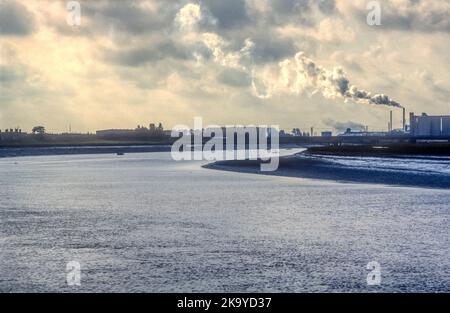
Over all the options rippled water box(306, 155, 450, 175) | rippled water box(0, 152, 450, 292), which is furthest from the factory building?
rippled water box(0, 152, 450, 292)

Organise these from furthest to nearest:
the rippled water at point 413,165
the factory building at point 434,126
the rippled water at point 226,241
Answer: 1. the factory building at point 434,126
2. the rippled water at point 413,165
3. the rippled water at point 226,241

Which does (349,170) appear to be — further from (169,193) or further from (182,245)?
(182,245)

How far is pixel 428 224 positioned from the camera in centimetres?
2344

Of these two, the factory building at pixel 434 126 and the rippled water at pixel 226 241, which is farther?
the factory building at pixel 434 126

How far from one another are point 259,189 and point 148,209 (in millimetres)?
13303

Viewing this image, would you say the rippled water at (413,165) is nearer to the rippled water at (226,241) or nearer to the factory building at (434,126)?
the rippled water at (226,241)

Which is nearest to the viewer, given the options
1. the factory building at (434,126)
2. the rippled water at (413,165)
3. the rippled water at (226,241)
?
the rippled water at (226,241)

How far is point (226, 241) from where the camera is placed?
20.4 meters

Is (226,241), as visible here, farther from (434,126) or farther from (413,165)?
(434,126)

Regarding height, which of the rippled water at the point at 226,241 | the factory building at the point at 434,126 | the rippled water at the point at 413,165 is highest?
the factory building at the point at 434,126

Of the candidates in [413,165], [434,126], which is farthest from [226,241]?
[434,126]

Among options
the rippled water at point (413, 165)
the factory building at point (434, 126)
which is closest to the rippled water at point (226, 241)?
the rippled water at point (413, 165)

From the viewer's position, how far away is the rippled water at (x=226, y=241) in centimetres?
1499

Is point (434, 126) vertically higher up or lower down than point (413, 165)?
higher up
